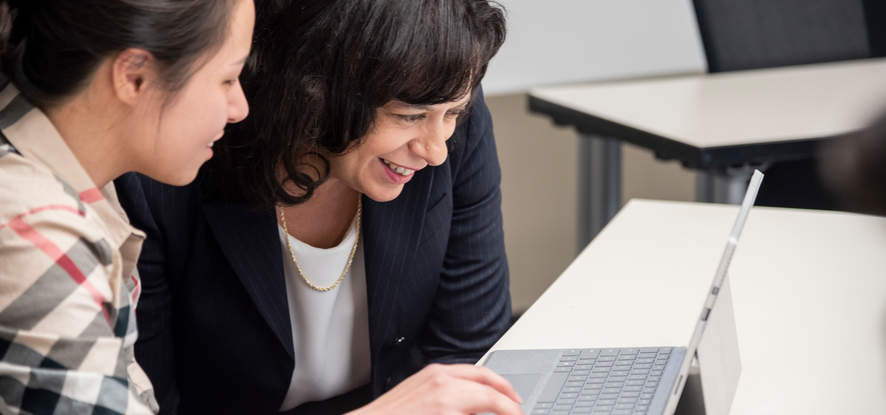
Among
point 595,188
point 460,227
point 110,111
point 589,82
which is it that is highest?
point 110,111

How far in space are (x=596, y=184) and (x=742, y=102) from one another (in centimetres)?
61

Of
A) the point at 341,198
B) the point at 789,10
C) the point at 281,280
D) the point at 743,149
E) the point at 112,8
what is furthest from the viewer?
the point at 789,10

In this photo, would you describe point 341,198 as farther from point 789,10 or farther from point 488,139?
point 789,10

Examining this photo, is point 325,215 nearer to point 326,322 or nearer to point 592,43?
point 326,322

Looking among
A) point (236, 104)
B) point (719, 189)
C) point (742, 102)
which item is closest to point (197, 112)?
point (236, 104)

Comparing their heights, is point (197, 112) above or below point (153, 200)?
above

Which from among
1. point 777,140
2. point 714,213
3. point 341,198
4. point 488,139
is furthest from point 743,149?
point 341,198

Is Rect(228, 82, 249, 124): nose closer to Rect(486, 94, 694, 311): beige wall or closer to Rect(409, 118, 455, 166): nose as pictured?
Rect(409, 118, 455, 166): nose

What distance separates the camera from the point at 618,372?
96cm

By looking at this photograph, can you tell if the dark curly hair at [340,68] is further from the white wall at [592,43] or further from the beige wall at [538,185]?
the beige wall at [538,185]

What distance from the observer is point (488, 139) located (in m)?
1.31

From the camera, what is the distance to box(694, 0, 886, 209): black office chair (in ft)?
7.71

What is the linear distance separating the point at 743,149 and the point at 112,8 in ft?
4.25

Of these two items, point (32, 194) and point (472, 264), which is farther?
point (472, 264)
